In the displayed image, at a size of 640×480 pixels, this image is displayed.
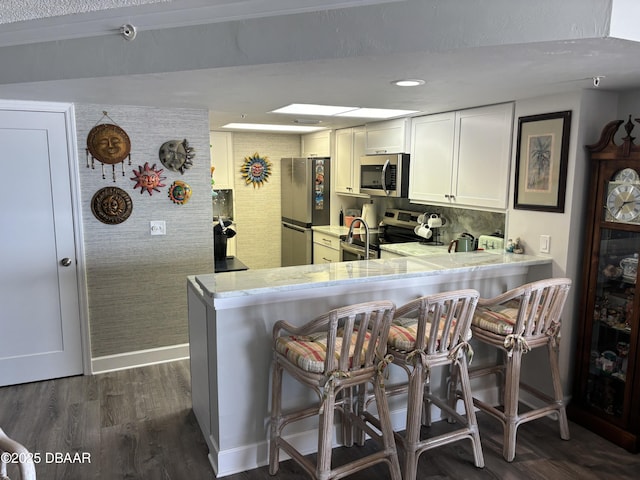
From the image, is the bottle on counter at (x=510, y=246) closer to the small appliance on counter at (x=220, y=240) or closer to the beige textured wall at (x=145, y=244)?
the beige textured wall at (x=145, y=244)

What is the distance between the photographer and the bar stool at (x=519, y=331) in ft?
8.36

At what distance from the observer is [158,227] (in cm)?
372

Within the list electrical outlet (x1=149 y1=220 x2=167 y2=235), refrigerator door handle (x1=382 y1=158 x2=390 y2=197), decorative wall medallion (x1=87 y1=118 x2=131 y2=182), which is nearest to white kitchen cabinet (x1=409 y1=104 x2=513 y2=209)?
refrigerator door handle (x1=382 y1=158 x2=390 y2=197)

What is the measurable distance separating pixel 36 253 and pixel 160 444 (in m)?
1.72

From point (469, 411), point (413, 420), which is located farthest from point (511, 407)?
point (413, 420)

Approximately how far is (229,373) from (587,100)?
2.61 meters

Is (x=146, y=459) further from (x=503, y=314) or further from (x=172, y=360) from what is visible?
(x=503, y=314)

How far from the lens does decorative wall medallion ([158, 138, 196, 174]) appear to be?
3664 millimetres

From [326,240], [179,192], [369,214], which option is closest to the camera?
[179,192]

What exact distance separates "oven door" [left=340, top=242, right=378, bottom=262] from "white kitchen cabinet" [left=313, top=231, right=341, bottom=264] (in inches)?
5.1

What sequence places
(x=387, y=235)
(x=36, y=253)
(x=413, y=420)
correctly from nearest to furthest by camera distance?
1. (x=413, y=420)
2. (x=36, y=253)
3. (x=387, y=235)

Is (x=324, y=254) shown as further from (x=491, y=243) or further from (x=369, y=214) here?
(x=491, y=243)

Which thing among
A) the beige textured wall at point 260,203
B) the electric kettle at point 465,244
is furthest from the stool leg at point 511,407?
the beige textured wall at point 260,203

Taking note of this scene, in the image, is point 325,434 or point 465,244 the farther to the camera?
point 465,244
